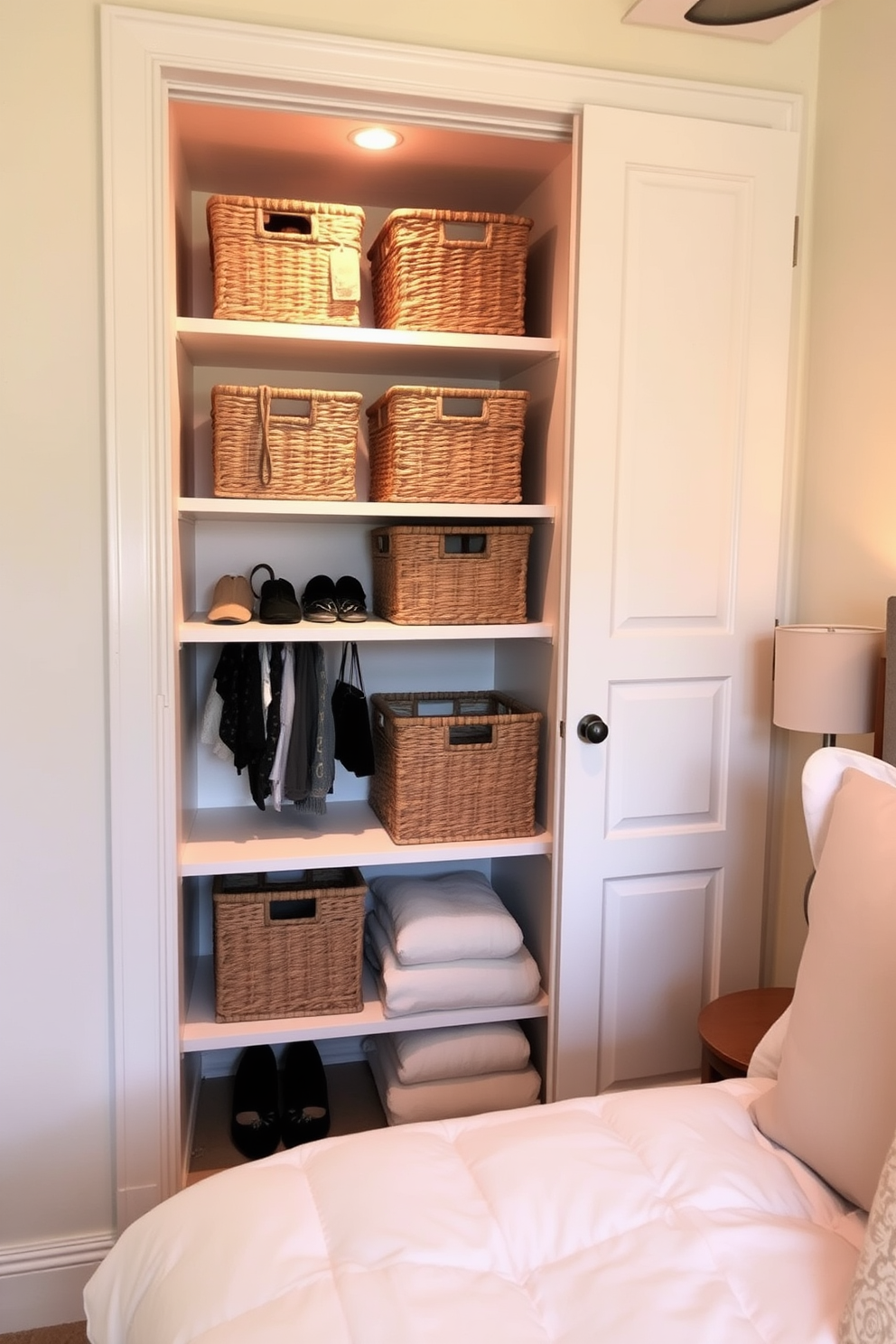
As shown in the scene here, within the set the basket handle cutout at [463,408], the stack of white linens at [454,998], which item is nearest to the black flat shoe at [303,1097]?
the stack of white linens at [454,998]

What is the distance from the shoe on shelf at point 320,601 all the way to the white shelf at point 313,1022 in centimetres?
86

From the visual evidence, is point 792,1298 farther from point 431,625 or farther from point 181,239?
point 181,239

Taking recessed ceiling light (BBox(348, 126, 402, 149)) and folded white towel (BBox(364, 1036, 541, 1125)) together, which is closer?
recessed ceiling light (BBox(348, 126, 402, 149))

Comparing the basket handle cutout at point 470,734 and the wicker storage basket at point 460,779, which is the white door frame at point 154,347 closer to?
the wicker storage basket at point 460,779

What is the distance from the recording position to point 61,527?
6.19 feet

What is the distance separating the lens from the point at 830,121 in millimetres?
2174

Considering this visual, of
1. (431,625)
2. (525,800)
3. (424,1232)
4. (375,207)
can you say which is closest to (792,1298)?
(424,1232)

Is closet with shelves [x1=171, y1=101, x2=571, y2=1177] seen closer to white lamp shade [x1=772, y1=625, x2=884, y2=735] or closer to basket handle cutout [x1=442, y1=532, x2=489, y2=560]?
basket handle cutout [x1=442, y1=532, x2=489, y2=560]

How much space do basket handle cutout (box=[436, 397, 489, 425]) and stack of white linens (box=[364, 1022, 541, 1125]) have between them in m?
1.37

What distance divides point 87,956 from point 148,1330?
930 mm

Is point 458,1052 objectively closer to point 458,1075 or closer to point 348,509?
point 458,1075

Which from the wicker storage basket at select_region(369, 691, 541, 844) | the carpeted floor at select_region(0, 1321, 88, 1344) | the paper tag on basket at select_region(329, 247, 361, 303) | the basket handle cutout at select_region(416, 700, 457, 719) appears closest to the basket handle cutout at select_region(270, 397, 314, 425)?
the paper tag on basket at select_region(329, 247, 361, 303)

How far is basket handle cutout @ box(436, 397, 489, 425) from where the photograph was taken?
2.19 m

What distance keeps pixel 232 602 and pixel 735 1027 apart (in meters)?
1.34
